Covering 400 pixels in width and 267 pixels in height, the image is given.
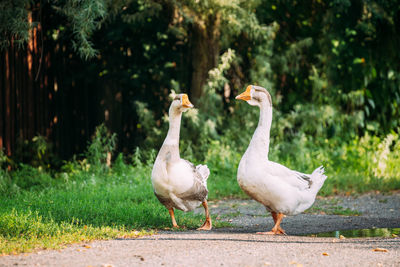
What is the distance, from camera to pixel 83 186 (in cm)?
898

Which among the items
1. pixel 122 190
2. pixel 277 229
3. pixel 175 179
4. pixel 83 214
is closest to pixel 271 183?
pixel 277 229

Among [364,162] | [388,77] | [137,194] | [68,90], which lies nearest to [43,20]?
[68,90]

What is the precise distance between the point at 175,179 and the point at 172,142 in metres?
0.48

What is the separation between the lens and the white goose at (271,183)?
579cm

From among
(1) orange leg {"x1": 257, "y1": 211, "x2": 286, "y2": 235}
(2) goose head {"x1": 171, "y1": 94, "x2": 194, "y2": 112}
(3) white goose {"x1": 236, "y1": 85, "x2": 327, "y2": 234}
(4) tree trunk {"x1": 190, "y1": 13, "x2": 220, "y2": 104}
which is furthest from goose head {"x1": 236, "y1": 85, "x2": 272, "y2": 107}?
(4) tree trunk {"x1": 190, "y1": 13, "x2": 220, "y2": 104}

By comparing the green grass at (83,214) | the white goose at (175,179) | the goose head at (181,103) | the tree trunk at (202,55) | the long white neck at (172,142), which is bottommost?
the green grass at (83,214)

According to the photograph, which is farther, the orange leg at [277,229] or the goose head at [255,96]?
the goose head at [255,96]

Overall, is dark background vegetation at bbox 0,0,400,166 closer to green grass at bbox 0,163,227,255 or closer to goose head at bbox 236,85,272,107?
green grass at bbox 0,163,227,255

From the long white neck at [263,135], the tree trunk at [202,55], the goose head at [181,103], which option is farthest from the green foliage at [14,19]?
the long white neck at [263,135]

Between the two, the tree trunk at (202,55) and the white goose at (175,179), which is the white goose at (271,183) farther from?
the tree trunk at (202,55)

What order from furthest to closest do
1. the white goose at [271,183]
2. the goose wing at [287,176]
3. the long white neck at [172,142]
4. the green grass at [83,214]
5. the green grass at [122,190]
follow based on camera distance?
the long white neck at [172,142] → the goose wing at [287,176] → the white goose at [271,183] → the green grass at [122,190] → the green grass at [83,214]

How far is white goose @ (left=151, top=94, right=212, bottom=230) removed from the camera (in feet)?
19.7

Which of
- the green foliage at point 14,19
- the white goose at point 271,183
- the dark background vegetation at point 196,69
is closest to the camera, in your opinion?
the white goose at point 271,183

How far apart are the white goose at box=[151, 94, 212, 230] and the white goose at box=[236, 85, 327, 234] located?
565mm
